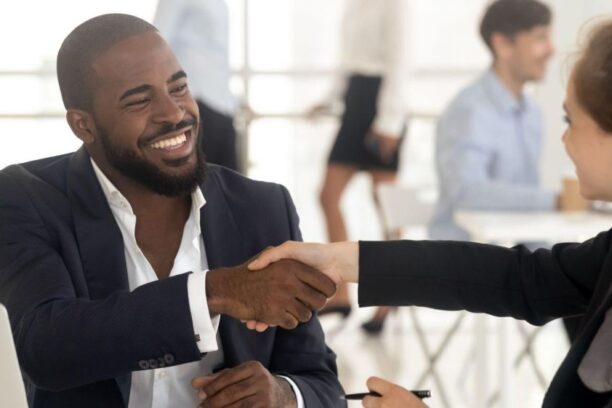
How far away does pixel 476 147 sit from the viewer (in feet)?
15.3

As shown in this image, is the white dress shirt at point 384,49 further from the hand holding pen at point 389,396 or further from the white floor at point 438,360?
the hand holding pen at point 389,396

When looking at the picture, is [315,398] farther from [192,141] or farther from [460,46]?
[460,46]

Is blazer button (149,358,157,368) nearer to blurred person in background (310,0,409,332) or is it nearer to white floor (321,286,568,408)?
white floor (321,286,568,408)

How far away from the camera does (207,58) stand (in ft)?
17.3

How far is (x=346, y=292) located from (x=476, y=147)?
1.51m

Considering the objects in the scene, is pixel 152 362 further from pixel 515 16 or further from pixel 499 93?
pixel 515 16

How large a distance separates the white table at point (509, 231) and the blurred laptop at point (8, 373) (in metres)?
2.59

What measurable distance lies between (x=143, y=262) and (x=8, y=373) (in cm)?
71

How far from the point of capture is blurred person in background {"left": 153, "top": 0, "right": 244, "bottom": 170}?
5.11 metres

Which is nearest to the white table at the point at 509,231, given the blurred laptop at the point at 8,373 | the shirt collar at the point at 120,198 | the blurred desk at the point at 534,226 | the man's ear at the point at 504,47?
the blurred desk at the point at 534,226

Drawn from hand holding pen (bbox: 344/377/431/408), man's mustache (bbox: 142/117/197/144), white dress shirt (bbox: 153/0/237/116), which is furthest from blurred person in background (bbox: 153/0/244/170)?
hand holding pen (bbox: 344/377/431/408)

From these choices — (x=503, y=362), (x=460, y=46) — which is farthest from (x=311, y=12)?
(x=503, y=362)

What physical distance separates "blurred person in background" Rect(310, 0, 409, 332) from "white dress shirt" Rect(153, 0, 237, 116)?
721 mm

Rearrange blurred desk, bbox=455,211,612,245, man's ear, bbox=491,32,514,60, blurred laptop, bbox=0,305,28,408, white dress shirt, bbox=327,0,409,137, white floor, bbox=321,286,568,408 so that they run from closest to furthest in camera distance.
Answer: blurred laptop, bbox=0,305,28,408 → blurred desk, bbox=455,211,612,245 → man's ear, bbox=491,32,514,60 → white floor, bbox=321,286,568,408 → white dress shirt, bbox=327,0,409,137
